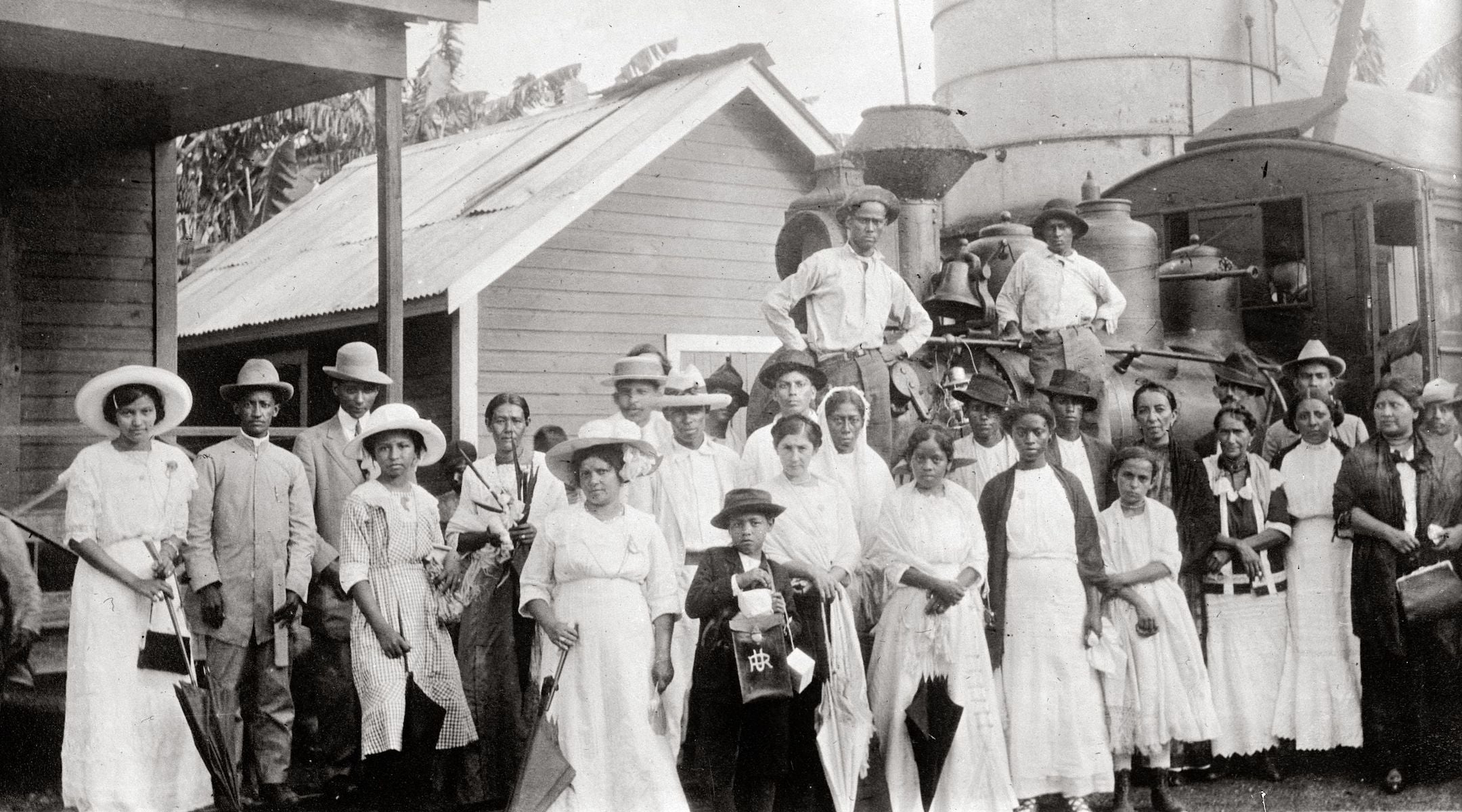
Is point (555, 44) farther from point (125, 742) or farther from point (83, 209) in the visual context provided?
point (125, 742)

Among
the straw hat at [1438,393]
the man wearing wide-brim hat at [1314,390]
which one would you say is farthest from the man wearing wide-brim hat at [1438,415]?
the man wearing wide-brim hat at [1314,390]

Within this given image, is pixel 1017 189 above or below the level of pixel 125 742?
above

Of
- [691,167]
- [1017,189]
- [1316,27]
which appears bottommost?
[691,167]

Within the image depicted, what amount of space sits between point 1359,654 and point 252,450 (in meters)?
5.13

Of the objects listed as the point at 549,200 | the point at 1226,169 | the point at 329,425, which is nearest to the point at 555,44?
the point at 549,200

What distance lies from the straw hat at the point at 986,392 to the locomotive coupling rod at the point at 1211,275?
3.48m

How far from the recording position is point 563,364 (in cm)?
1083

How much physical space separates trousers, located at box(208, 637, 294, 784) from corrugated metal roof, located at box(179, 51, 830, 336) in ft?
14.0

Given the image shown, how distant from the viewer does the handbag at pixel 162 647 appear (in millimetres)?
5301

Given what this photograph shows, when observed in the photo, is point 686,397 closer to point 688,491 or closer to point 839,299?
point 688,491

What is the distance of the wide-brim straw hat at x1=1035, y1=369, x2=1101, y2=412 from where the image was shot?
6871mm

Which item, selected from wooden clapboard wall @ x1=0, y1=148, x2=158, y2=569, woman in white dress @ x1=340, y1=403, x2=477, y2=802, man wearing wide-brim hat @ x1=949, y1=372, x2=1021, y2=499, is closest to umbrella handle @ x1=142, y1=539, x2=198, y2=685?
woman in white dress @ x1=340, y1=403, x2=477, y2=802

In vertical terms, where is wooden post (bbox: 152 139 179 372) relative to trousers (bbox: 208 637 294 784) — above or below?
above

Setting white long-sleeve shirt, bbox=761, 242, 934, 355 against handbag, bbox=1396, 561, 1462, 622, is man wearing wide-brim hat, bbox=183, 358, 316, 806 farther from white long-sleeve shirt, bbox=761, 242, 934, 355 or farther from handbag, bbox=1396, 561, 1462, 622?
handbag, bbox=1396, 561, 1462, 622
